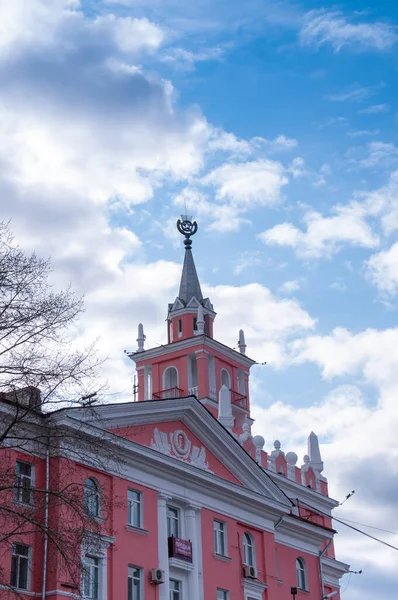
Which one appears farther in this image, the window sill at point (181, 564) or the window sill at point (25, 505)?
the window sill at point (181, 564)

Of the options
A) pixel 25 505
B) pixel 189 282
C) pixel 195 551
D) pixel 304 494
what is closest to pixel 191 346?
pixel 189 282

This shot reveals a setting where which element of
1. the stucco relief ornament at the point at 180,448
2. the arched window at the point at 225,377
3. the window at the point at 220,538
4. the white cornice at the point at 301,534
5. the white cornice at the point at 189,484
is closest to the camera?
the white cornice at the point at 189,484

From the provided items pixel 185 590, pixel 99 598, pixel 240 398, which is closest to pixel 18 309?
pixel 99 598

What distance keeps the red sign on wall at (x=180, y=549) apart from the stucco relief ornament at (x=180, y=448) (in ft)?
9.46

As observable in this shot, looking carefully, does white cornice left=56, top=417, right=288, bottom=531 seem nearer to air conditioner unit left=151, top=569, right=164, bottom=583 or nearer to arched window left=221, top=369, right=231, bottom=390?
air conditioner unit left=151, top=569, right=164, bottom=583

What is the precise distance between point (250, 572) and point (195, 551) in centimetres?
321

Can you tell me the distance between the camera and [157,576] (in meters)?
34.4

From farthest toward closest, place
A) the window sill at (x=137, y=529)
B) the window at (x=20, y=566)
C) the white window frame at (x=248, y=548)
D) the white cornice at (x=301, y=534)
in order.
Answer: the white cornice at (x=301, y=534)
the white window frame at (x=248, y=548)
the window sill at (x=137, y=529)
the window at (x=20, y=566)

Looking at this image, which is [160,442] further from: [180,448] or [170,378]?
[170,378]

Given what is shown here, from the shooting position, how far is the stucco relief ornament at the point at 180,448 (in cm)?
3694

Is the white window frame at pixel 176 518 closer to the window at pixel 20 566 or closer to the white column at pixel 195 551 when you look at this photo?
the white column at pixel 195 551

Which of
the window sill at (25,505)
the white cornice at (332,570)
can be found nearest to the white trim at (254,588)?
the white cornice at (332,570)

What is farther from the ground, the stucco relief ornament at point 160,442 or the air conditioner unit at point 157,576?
the stucco relief ornament at point 160,442

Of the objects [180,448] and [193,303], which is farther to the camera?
[193,303]
